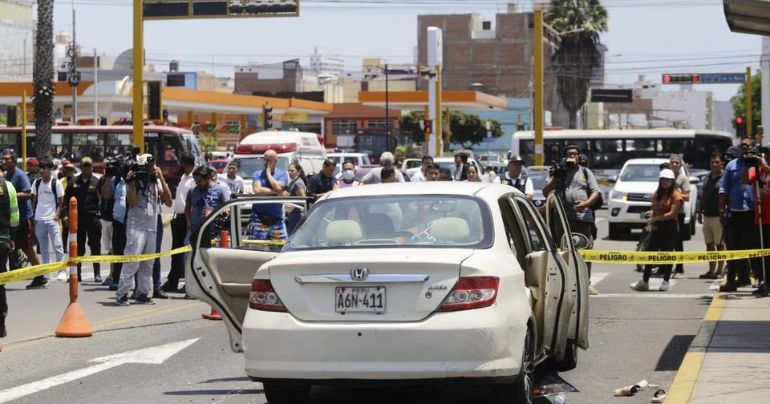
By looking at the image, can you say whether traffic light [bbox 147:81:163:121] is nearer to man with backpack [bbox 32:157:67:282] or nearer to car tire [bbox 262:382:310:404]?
man with backpack [bbox 32:157:67:282]

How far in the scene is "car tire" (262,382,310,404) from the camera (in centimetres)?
848

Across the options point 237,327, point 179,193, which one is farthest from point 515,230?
point 179,193

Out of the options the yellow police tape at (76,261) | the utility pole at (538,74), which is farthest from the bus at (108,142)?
the yellow police tape at (76,261)

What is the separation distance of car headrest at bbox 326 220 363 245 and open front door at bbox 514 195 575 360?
120 cm

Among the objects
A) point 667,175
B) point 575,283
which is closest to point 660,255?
point 667,175

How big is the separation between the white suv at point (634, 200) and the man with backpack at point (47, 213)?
13.8 metres

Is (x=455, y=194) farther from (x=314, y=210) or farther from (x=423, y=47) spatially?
(x=423, y=47)

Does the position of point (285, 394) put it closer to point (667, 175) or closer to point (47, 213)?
point (667, 175)

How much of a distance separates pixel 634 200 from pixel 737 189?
1350cm

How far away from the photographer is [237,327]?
32.4 ft

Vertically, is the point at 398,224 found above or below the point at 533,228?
above

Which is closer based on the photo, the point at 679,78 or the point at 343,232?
the point at 343,232

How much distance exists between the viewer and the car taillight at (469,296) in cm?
779

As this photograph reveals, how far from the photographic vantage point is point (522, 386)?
26.8 feet
